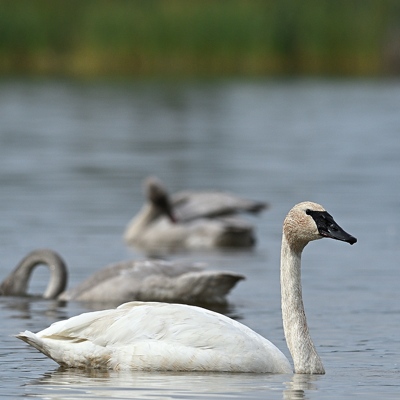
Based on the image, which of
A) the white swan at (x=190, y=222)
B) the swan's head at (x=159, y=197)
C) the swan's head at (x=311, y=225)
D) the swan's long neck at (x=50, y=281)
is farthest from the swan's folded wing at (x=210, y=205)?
the swan's head at (x=311, y=225)

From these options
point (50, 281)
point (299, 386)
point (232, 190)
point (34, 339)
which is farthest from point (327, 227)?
point (232, 190)

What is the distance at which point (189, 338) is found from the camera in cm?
865

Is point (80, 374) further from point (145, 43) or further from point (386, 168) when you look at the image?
point (145, 43)

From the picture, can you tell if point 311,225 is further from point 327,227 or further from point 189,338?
point 189,338

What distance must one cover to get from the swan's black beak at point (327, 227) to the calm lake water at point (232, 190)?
0.81m

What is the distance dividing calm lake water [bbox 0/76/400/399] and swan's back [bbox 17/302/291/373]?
103mm

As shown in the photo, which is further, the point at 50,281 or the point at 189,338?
the point at 50,281

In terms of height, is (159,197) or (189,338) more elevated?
(159,197)

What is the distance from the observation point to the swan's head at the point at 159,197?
56.3ft

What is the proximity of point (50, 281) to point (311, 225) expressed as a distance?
4579mm

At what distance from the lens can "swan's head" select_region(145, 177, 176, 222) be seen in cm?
1716

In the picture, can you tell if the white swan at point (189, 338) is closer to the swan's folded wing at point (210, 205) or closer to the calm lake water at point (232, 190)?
the calm lake water at point (232, 190)

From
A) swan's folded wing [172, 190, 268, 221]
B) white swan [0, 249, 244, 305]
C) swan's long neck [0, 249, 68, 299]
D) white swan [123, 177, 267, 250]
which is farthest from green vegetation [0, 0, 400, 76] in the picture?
white swan [0, 249, 244, 305]

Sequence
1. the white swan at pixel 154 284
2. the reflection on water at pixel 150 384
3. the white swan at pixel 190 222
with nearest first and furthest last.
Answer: the reflection on water at pixel 150 384, the white swan at pixel 154 284, the white swan at pixel 190 222
